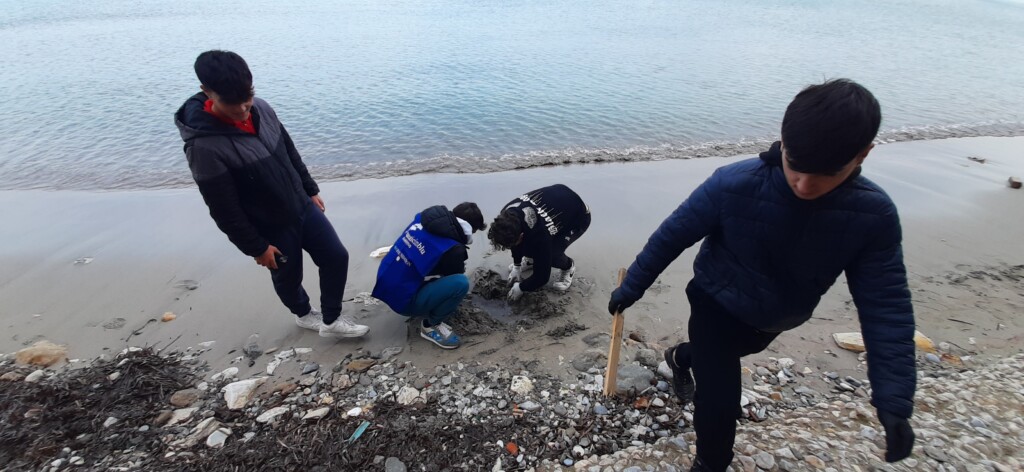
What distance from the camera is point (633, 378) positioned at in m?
3.26

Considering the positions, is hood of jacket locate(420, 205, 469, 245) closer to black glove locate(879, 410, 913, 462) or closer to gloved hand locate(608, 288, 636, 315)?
gloved hand locate(608, 288, 636, 315)

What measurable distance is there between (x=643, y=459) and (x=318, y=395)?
2.11 m

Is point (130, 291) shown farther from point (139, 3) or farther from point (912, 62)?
point (139, 3)

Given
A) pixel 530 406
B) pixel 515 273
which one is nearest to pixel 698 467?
pixel 530 406

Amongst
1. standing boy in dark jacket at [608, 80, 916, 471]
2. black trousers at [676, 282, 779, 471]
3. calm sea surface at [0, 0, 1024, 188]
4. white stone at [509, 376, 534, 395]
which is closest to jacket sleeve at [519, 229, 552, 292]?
white stone at [509, 376, 534, 395]

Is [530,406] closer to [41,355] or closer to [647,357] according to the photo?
[647,357]

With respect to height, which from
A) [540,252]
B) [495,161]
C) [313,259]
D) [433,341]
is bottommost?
[433,341]

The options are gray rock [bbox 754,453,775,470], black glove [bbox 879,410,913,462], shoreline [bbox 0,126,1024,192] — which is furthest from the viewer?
shoreline [bbox 0,126,1024,192]

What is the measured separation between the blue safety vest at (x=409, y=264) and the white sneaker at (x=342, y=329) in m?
0.34

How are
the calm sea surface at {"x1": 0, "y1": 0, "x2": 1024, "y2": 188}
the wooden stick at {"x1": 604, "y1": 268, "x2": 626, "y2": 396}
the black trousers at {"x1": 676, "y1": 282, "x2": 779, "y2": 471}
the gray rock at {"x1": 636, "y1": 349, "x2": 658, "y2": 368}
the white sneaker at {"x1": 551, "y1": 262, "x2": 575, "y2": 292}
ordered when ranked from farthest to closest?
1. the calm sea surface at {"x1": 0, "y1": 0, "x2": 1024, "y2": 188}
2. the white sneaker at {"x1": 551, "y1": 262, "x2": 575, "y2": 292}
3. the gray rock at {"x1": 636, "y1": 349, "x2": 658, "y2": 368}
4. the wooden stick at {"x1": 604, "y1": 268, "x2": 626, "y2": 396}
5. the black trousers at {"x1": 676, "y1": 282, "x2": 779, "y2": 471}

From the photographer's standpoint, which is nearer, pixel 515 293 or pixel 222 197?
pixel 222 197

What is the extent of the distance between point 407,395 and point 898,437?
2587 mm

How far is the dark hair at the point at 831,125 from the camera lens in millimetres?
1504

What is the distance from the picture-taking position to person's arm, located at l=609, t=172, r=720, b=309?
211 cm
